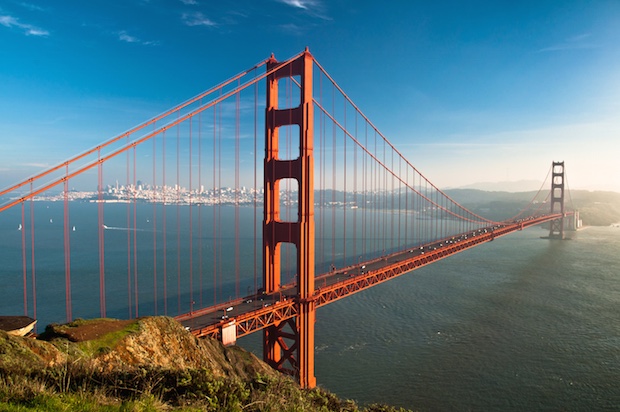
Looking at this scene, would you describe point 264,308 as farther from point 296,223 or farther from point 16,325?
point 16,325

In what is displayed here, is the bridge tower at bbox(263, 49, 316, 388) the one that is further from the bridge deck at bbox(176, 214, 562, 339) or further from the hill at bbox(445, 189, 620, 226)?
the hill at bbox(445, 189, 620, 226)

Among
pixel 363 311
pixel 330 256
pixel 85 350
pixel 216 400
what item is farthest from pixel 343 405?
pixel 330 256

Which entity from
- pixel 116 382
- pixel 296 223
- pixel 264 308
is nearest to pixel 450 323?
pixel 296 223

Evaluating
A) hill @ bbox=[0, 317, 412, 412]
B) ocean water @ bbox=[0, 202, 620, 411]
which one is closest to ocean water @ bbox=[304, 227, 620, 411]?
ocean water @ bbox=[0, 202, 620, 411]

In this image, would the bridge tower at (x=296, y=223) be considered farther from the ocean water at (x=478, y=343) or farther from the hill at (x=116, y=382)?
the hill at (x=116, y=382)

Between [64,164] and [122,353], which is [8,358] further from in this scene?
[64,164]

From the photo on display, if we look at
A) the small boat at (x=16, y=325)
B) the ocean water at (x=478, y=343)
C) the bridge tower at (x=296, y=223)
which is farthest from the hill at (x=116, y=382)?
the ocean water at (x=478, y=343)
